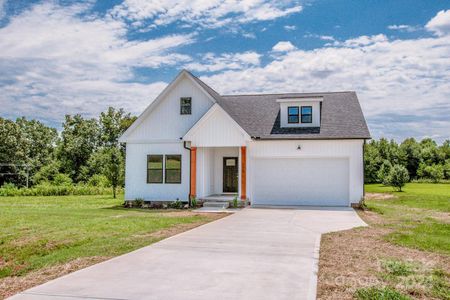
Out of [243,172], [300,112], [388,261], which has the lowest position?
[388,261]

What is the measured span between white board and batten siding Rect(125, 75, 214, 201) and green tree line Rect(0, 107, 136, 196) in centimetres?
1645

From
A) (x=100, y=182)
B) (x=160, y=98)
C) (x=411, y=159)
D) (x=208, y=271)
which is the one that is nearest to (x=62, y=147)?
(x=100, y=182)

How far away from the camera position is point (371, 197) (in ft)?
84.4

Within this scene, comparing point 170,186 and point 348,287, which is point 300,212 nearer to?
point 170,186

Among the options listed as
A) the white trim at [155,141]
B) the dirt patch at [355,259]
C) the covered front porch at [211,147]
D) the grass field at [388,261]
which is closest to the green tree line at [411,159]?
the covered front porch at [211,147]

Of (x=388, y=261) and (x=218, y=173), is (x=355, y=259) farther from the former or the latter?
(x=218, y=173)

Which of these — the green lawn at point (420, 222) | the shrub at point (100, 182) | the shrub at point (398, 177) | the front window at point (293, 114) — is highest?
the front window at point (293, 114)

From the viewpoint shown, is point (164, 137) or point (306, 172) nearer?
point (306, 172)

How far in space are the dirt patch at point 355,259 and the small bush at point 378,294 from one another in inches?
4.8

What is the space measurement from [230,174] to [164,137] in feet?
12.9

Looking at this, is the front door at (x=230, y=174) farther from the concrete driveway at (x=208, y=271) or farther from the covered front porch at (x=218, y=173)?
the concrete driveway at (x=208, y=271)

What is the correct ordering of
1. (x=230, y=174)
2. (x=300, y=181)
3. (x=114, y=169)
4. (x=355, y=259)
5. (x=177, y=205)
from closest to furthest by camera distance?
(x=355, y=259)
(x=177, y=205)
(x=300, y=181)
(x=230, y=174)
(x=114, y=169)

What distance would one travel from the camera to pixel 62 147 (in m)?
46.0

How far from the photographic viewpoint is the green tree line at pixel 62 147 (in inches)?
1597
